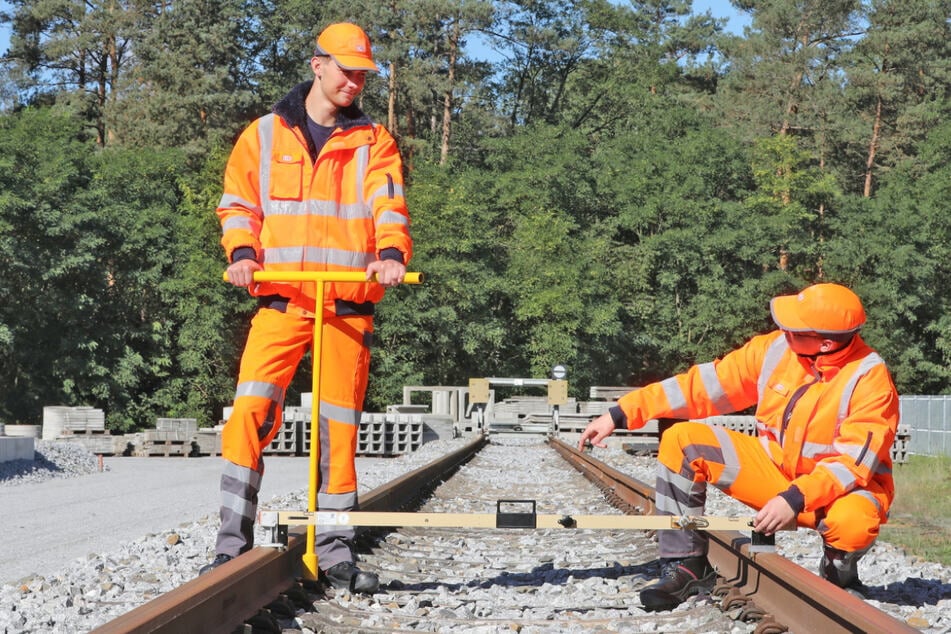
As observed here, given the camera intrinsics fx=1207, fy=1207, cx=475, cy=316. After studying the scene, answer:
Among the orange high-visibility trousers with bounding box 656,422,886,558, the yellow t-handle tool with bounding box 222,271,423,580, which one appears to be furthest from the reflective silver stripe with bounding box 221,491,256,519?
the orange high-visibility trousers with bounding box 656,422,886,558

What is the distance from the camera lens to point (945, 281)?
5359 centimetres

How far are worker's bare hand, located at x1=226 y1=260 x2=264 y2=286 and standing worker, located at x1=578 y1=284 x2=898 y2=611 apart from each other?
1404 millimetres

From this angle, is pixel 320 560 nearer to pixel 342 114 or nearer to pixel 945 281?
pixel 342 114

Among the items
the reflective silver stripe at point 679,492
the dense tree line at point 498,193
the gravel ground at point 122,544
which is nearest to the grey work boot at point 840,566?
the gravel ground at point 122,544

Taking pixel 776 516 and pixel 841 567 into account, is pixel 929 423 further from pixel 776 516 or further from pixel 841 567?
pixel 776 516

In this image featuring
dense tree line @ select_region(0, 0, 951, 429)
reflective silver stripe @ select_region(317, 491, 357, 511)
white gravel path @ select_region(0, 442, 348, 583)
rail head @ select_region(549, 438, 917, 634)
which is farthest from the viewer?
dense tree line @ select_region(0, 0, 951, 429)

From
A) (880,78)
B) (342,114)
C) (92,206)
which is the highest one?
(880,78)

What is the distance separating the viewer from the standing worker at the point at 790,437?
411 centimetres

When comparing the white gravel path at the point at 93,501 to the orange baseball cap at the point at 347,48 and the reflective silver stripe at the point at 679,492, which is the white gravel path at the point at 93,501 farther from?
the reflective silver stripe at the point at 679,492

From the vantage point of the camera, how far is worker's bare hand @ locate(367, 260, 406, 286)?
4590 mm

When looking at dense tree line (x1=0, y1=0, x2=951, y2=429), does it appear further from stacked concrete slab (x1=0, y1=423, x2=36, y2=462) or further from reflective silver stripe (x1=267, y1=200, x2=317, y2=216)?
reflective silver stripe (x1=267, y1=200, x2=317, y2=216)

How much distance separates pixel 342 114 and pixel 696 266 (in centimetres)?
5097

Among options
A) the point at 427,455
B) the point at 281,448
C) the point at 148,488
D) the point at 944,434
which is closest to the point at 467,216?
the point at 944,434

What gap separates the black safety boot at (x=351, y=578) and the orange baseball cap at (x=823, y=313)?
1.80m
